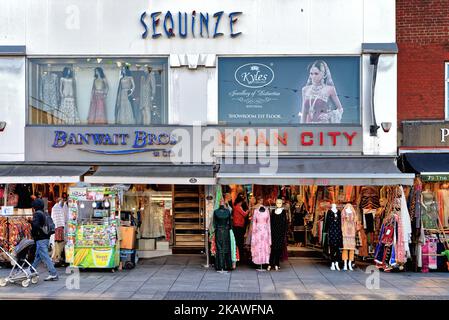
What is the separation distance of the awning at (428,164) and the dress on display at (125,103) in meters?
7.10

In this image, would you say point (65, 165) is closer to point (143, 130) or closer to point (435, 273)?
point (143, 130)

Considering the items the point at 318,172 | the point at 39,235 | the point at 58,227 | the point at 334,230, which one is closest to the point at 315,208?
the point at 334,230

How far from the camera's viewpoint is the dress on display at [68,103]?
14367 mm

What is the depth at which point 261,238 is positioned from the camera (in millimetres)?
13125

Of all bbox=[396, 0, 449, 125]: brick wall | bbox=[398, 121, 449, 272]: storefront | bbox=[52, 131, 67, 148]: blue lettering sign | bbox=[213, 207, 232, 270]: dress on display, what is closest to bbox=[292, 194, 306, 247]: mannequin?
bbox=[398, 121, 449, 272]: storefront

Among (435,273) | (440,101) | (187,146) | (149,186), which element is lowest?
(435,273)

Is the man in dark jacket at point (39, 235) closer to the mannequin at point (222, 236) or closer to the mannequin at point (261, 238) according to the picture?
the mannequin at point (222, 236)

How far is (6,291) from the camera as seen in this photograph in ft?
35.3

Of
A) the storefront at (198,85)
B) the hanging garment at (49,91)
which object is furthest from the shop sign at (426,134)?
the hanging garment at (49,91)

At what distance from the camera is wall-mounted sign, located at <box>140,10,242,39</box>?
14.0 metres

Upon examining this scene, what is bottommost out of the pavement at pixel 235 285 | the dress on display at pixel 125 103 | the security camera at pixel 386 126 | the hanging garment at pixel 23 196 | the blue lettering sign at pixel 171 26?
the pavement at pixel 235 285

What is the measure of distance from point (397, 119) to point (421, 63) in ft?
5.39

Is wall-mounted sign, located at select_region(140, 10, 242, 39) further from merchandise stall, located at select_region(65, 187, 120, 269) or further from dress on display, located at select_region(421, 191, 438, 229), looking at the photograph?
dress on display, located at select_region(421, 191, 438, 229)

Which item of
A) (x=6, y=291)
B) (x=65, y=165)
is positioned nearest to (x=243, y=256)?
(x=65, y=165)
